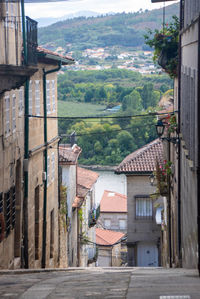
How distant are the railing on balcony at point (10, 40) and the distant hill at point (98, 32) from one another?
97834 millimetres

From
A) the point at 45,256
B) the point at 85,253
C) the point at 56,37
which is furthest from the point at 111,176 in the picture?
the point at 56,37

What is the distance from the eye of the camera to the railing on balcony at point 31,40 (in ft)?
45.7

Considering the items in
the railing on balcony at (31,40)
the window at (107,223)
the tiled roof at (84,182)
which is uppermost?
the railing on balcony at (31,40)

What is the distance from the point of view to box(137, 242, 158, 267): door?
25438 millimetres

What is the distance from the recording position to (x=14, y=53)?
13352mm

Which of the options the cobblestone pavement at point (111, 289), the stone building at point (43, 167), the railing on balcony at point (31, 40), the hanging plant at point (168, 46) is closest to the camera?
the cobblestone pavement at point (111, 289)

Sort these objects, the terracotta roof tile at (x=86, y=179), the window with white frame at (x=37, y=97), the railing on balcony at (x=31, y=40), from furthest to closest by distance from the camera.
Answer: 1. the terracotta roof tile at (x=86, y=179)
2. the window with white frame at (x=37, y=97)
3. the railing on balcony at (x=31, y=40)

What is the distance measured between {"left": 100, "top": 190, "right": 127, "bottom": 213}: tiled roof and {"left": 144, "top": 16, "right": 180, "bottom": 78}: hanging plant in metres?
39.1

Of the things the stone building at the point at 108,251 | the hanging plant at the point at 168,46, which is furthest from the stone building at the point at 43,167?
the stone building at the point at 108,251

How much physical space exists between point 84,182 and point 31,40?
1712 centimetres

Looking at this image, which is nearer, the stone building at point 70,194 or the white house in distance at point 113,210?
the stone building at point 70,194

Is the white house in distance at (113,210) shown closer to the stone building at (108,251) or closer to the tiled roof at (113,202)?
the tiled roof at (113,202)

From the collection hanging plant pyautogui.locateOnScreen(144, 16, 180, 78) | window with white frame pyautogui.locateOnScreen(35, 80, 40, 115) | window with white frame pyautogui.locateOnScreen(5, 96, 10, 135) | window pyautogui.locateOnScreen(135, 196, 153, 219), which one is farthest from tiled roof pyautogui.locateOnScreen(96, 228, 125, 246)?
window with white frame pyautogui.locateOnScreen(5, 96, 10, 135)

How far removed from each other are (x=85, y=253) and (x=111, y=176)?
3055 cm
